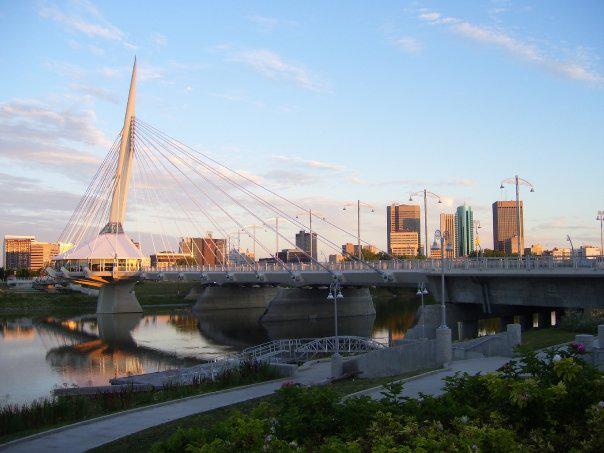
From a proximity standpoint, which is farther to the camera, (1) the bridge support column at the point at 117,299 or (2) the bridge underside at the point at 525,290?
(1) the bridge support column at the point at 117,299

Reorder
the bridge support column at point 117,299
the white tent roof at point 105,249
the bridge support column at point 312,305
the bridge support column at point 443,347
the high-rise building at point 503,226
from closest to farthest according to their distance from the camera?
1. the bridge support column at point 443,347
2. the bridge support column at point 312,305
3. the white tent roof at point 105,249
4. the bridge support column at point 117,299
5. the high-rise building at point 503,226

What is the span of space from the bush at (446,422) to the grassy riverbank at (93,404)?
9246 millimetres

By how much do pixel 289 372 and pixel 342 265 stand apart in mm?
36105

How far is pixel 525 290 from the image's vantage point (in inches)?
1501

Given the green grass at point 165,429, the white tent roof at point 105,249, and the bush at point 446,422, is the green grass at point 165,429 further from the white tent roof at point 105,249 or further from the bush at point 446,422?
the white tent roof at point 105,249

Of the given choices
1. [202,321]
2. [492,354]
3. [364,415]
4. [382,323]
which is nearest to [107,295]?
[202,321]

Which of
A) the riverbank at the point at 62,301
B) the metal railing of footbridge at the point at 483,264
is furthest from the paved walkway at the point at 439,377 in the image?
the riverbank at the point at 62,301

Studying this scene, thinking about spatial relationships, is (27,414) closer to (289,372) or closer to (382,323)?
(289,372)

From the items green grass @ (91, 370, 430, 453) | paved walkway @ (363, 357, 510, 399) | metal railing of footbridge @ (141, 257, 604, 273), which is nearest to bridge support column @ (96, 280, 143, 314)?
metal railing of footbridge @ (141, 257, 604, 273)

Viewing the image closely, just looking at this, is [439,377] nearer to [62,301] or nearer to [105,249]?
[105,249]

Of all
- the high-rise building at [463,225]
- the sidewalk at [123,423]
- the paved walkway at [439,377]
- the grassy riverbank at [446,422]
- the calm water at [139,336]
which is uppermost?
the high-rise building at [463,225]

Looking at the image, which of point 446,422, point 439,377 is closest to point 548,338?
point 439,377

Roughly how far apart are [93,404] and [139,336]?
134 feet

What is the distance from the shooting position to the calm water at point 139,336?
126 feet
